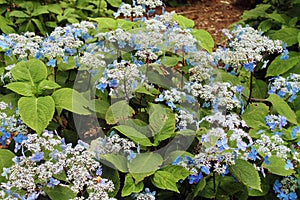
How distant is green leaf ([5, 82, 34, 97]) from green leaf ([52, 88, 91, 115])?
0.39 ft

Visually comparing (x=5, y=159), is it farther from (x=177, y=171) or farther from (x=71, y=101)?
(x=177, y=171)

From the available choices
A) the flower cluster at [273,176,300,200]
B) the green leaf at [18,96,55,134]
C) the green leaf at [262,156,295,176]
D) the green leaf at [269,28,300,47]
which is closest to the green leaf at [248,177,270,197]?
the flower cluster at [273,176,300,200]

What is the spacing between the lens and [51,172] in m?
1.80

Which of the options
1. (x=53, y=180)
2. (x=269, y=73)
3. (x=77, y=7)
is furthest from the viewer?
(x=77, y=7)

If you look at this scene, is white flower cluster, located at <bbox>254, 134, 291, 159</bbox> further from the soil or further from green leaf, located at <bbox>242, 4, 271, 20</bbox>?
the soil

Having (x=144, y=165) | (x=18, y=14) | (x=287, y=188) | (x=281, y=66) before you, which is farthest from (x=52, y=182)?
(x=18, y=14)

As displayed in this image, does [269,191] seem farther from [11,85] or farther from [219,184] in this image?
[11,85]

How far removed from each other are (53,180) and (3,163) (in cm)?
31

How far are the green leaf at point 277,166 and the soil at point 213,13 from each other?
362 cm

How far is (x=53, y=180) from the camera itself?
181cm

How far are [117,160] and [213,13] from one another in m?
4.71

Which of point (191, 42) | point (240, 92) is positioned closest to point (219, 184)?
point (240, 92)

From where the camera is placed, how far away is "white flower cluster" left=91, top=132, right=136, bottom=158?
6.41 ft

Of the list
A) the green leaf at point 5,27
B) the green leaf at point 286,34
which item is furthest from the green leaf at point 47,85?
the green leaf at point 286,34
